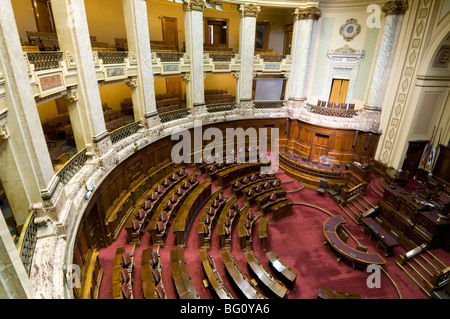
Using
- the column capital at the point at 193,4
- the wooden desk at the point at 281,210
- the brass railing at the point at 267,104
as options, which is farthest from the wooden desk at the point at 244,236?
the column capital at the point at 193,4

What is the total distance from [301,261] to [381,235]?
3.22m

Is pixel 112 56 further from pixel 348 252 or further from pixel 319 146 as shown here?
pixel 319 146

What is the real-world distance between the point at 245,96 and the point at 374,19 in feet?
25.2

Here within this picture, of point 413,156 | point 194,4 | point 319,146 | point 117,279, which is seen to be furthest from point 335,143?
point 117,279

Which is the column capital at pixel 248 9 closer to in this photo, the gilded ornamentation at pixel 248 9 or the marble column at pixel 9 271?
the gilded ornamentation at pixel 248 9

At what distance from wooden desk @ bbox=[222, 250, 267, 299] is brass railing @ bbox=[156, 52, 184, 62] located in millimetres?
8778

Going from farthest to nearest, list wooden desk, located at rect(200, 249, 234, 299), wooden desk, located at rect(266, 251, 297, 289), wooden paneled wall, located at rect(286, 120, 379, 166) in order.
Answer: wooden paneled wall, located at rect(286, 120, 379, 166), wooden desk, located at rect(266, 251, 297, 289), wooden desk, located at rect(200, 249, 234, 299)

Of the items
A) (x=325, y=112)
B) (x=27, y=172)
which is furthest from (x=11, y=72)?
(x=325, y=112)

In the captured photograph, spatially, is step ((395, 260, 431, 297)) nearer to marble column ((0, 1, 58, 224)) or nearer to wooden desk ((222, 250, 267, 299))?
wooden desk ((222, 250, 267, 299))

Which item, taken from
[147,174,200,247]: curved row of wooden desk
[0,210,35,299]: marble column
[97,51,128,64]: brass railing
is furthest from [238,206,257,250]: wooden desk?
[97,51,128,64]: brass railing

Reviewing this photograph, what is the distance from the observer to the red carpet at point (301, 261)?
7383mm

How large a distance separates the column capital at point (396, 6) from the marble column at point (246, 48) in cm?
618

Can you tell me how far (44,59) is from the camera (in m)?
5.98

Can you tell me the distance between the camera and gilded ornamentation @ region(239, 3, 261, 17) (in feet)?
42.9
